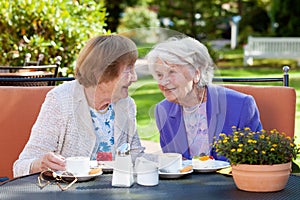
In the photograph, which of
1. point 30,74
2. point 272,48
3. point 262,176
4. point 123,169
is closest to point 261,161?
point 262,176

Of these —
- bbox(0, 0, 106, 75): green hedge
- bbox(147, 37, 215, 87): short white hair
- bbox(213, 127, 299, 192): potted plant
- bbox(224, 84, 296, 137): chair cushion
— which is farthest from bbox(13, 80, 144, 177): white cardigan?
bbox(0, 0, 106, 75): green hedge

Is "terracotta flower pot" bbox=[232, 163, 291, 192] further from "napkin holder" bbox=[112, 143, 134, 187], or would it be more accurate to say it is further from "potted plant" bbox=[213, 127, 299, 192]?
"napkin holder" bbox=[112, 143, 134, 187]

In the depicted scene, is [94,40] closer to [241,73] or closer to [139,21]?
[241,73]

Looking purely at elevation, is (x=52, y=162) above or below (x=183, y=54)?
below

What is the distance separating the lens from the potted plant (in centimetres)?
249

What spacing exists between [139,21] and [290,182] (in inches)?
962

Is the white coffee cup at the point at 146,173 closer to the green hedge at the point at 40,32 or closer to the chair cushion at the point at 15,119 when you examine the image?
the chair cushion at the point at 15,119

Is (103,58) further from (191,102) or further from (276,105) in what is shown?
(276,105)

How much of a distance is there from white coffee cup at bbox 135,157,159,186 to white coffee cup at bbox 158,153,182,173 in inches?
3.1

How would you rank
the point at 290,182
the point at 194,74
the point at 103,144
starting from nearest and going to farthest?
1. the point at 290,182
2. the point at 194,74
3. the point at 103,144

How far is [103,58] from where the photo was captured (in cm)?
286

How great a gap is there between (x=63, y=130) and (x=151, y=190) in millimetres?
667

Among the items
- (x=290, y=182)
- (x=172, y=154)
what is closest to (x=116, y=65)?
(x=172, y=154)

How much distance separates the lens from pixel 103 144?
307 centimetres
